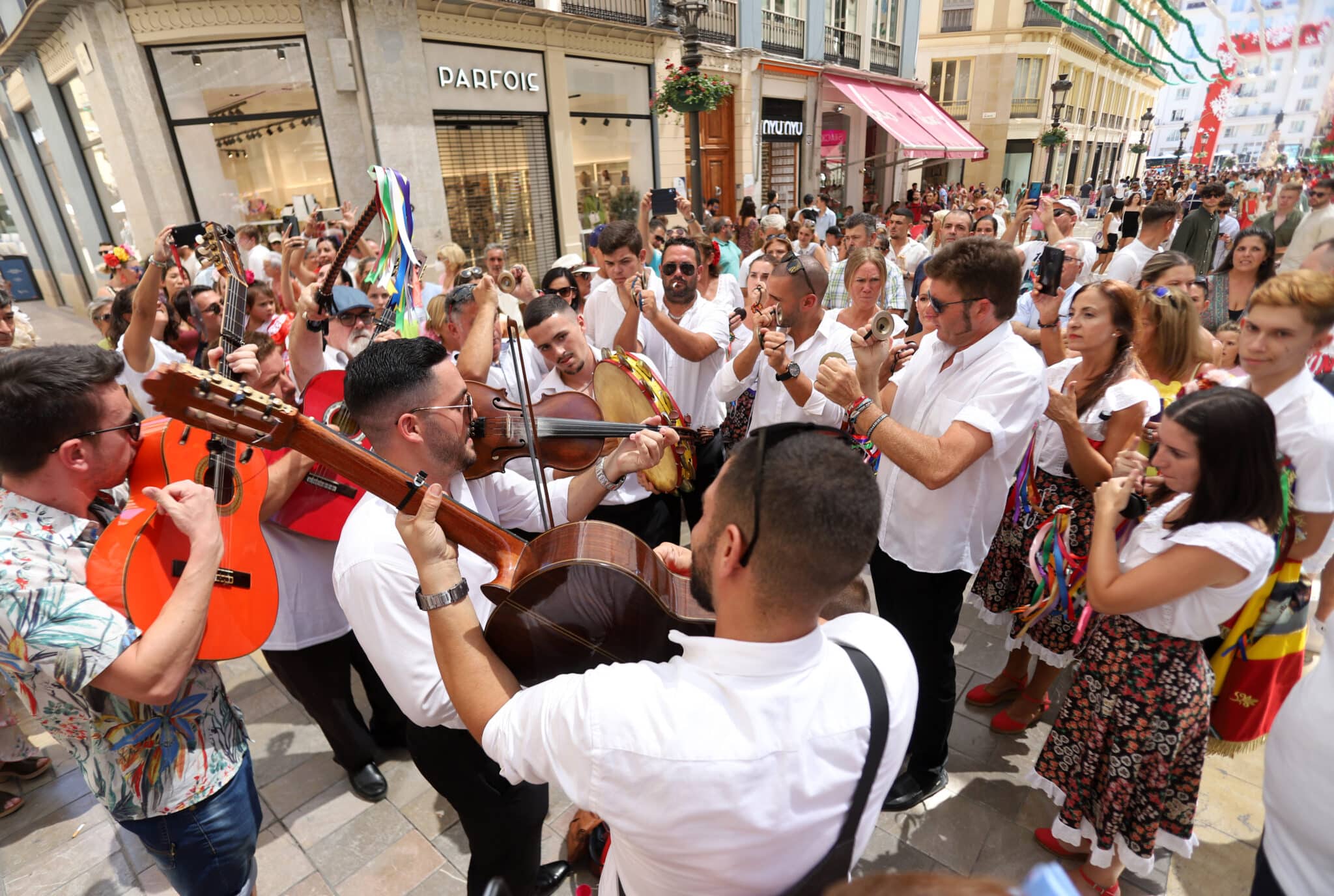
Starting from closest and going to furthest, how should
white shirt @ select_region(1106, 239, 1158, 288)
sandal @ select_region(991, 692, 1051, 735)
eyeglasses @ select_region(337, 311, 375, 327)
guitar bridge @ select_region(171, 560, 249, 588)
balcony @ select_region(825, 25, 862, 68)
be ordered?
guitar bridge @ select_region(171, 560, 249, 588)
sandal @ select_region(991, 692, 1051, 735)
eyeglasses @ select_region(337, 311, 375, 327)
white shirt @ select_region(1106, 239, 1158, 288)
balcony @ select_region(825, 25, 862, 68)

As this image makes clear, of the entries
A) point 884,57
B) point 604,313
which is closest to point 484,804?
point 604,313

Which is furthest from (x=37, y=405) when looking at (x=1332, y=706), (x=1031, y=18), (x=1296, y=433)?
(x=1031, y=18)

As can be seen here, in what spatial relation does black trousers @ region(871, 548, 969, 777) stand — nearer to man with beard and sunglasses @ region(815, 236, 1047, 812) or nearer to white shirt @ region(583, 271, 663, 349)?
man with beard and sunglasses @ region(815, 236, 1047, 812)

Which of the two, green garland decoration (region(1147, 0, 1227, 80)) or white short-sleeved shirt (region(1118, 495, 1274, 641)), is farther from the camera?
green garland decoration (region(1147, 0, 1227, 80))

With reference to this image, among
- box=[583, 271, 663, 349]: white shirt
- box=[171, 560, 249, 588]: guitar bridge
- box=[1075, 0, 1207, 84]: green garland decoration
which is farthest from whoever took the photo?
box=[1075, 0, 1207, 84]: green garland decoration

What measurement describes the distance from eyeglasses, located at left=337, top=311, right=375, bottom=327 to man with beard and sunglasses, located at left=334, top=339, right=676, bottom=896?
86.2 inches

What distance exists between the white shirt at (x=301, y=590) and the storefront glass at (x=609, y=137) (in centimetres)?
1140

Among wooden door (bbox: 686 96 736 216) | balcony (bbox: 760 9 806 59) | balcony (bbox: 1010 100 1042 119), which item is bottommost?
Answer: wooden door (bbox: 686 96 736 216)

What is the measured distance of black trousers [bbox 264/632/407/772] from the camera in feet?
9.52

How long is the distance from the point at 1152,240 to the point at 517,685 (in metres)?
7.28

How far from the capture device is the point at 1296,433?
2455 mm

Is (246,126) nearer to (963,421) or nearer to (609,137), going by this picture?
(609,137)

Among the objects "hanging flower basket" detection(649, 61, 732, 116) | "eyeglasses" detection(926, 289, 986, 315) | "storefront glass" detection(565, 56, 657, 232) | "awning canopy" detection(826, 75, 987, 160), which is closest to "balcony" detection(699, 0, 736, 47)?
"storefront glass" detection(565, 56, 657, 232)

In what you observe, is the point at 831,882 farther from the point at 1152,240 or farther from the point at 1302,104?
the point at 1302,104
